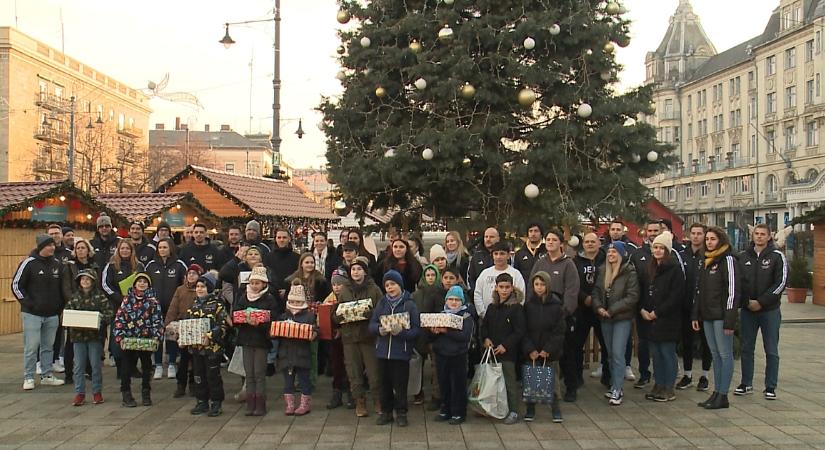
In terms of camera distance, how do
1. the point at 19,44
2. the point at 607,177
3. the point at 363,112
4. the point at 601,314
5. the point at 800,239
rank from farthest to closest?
the point at 19,44 → the point at 800,239 → the point at 363,112 → the point at 607,177 → the point at 601,314

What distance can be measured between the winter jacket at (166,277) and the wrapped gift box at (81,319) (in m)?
1.38

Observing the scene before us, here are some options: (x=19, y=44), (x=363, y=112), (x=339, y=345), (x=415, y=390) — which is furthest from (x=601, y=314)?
(x=19, y=44)

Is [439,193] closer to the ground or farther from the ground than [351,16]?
closer to the ground

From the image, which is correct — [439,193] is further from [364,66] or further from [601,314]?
[601,314]

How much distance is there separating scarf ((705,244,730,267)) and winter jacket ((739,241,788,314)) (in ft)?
1.47

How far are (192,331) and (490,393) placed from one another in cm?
316

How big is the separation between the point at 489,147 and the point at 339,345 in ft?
16.6

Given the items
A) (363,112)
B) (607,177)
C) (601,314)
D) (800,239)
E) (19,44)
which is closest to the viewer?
(601,314)

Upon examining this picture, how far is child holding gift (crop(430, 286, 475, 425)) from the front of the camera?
754cm

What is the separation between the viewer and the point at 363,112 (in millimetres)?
13383

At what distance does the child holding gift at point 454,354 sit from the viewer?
754 cm

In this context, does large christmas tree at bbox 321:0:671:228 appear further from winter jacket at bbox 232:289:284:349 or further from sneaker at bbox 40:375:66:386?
sneaker at bbox 40:375:66:386

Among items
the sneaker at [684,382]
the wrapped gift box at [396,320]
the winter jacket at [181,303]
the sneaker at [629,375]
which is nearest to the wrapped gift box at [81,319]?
the winter jacket at [181,303]

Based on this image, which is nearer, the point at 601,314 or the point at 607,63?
the point at 601,314
